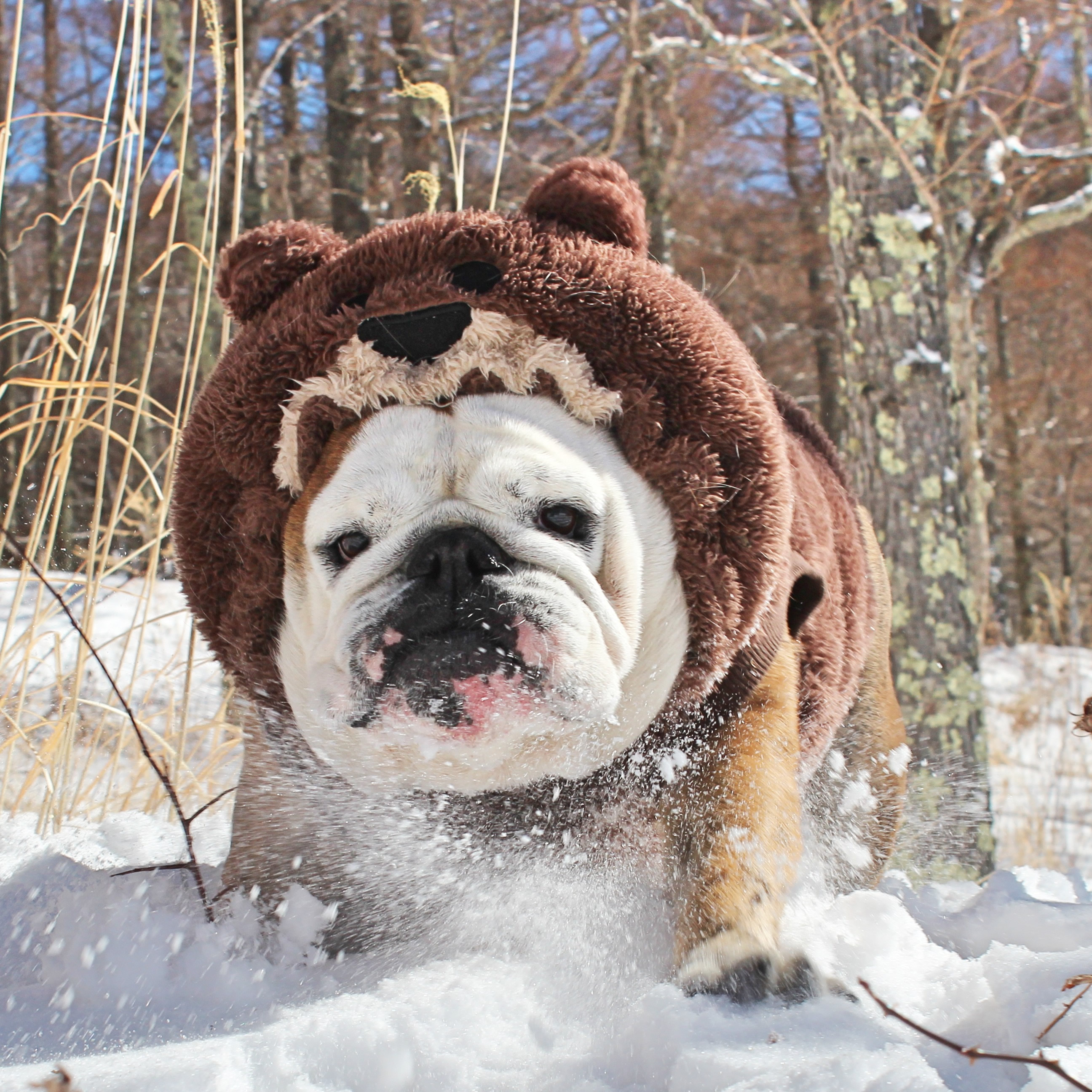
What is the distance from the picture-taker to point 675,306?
5.55ft

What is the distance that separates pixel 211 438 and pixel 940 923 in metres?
1.51

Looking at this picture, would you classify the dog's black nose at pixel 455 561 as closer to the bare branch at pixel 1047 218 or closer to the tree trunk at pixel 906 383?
the tree trunk at pixel 906 383

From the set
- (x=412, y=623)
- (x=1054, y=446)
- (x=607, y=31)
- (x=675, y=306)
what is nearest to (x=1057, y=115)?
(x=607, y=31)

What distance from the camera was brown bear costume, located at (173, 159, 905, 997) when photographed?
1627mm

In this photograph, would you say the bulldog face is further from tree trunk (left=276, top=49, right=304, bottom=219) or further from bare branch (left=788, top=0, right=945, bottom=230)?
tree trunk (left=276, top=49, right=304, bottom=219)

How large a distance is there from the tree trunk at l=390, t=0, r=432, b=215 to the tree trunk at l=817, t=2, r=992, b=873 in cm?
489

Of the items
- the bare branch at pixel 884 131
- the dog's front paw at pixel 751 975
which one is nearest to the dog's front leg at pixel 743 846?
the dog's front paw at pixel 751 975

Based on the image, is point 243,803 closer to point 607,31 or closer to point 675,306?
point 675,306

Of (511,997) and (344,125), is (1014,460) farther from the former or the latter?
(511,997)

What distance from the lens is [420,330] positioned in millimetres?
1627

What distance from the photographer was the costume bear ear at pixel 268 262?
1.80 m

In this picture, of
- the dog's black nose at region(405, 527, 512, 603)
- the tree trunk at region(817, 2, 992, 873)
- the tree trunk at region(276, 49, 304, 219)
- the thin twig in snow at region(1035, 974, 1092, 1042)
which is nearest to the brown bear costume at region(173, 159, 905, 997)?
the dog's black nose at region(405, 527, 512, 603)

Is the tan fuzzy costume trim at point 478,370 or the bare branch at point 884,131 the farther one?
the bare branch at point 884,131

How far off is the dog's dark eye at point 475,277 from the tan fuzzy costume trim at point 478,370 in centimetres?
6
